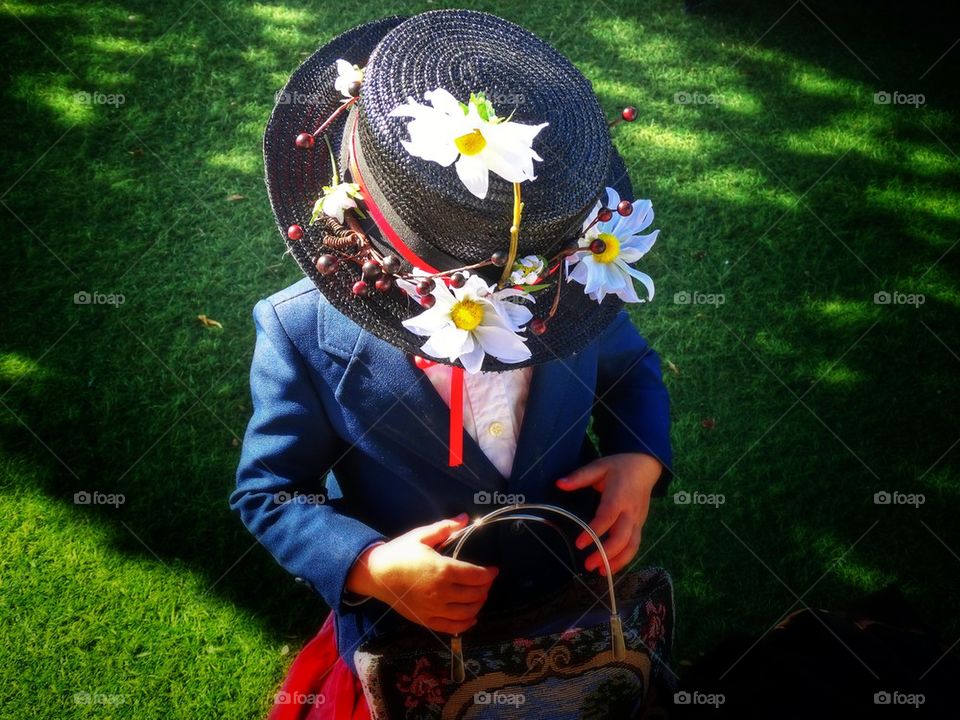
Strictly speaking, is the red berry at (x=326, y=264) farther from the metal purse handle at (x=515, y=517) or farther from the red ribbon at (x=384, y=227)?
the metal purse handle at (x=515, y=517)

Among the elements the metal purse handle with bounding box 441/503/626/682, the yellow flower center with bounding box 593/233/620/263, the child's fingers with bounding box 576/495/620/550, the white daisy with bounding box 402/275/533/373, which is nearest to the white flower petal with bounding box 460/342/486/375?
the white daisy with bounding box 402/275/533/373

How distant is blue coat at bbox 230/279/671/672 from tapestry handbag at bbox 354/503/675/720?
19 centimetres

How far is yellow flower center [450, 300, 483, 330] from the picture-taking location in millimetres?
1511

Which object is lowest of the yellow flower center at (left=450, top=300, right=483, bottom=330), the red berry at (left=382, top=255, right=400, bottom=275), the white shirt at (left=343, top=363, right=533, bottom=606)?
the white shirt at (left=343, top=363, right=533, bottom=606)

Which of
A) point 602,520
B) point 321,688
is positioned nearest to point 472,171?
point 602,520

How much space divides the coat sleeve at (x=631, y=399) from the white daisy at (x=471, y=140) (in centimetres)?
99

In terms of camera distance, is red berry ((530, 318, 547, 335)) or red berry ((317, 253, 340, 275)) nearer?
red berry ((317, 253, 340, 275))

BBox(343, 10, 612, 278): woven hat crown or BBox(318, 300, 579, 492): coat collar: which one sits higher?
BBox(343, 10, 612, 278): woven hat crown

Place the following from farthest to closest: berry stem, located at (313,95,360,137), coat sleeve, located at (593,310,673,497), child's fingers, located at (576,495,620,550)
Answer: coat sleeve, located at (593,310,673,497), child's fingers, located at (576,495,620,550), berry stem, located at (313,95,360,137)

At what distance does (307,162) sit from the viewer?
69.6 inches

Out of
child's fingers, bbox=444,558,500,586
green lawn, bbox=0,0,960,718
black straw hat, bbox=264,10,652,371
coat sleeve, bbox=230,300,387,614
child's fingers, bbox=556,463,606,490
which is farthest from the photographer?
green lawn, bbox=0,0,960,718

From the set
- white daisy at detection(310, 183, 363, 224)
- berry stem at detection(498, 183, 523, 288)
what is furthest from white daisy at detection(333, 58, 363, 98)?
berry stem at detection(498, 183, 523, 288)

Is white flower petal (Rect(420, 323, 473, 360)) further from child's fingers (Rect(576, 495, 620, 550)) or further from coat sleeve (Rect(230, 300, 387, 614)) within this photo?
child's fingers (Rect(576, 495, 620, 550))

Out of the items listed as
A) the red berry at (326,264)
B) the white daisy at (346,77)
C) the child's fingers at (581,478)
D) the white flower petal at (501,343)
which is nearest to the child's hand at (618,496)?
the child's fingers at (581,478)
